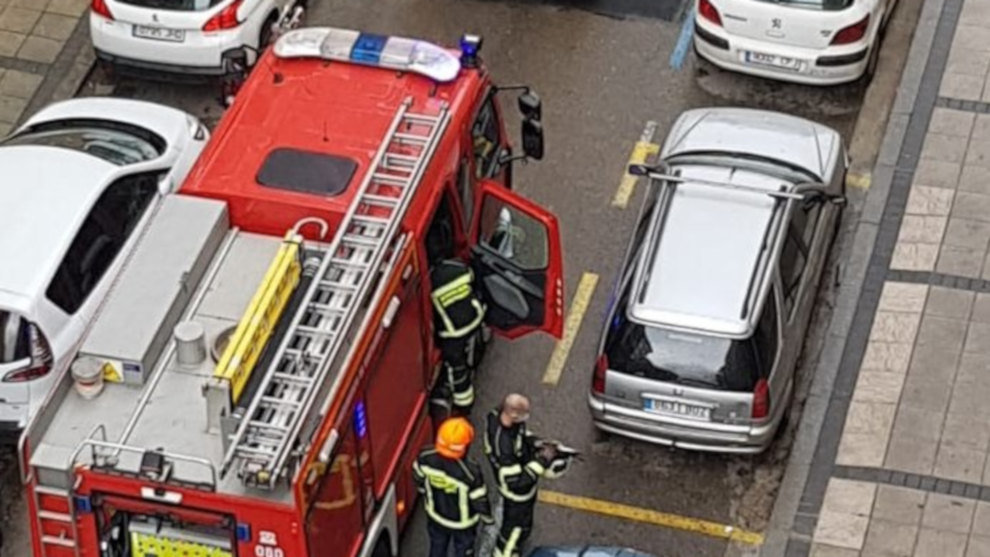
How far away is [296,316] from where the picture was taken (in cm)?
1212

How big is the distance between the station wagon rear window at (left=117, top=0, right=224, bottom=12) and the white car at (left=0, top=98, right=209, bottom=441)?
1.75 m

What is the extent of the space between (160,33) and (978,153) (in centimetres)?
701

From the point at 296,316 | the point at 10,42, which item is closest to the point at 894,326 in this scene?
the point at 296,316

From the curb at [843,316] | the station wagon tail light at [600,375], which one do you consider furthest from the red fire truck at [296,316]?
the curb at [843,316]

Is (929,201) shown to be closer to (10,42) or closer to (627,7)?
(627,7)

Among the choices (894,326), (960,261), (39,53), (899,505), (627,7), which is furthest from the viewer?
(627,7)

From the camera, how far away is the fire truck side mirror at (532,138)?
14922 millimetres

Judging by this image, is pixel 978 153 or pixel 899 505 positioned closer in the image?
pixel 899 505

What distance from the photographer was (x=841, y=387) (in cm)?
1514

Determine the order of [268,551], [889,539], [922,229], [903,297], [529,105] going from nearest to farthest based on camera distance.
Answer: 1. [268,551]
2. [889,539]
3. [529,105]
4. [903,297]
5. [922,229]

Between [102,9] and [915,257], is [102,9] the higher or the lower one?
the higher one

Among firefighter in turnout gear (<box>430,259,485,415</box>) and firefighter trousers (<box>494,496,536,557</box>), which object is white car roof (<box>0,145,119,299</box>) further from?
firefighter trousers (<box>494,496,536,557</box>)

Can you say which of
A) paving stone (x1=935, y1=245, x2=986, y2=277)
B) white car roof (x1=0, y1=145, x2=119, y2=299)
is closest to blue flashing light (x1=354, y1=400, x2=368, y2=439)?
white car roof (x1=0, y1=145, x2=119, y2=299)

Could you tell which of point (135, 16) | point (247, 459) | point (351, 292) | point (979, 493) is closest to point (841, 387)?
point (979, 493)
